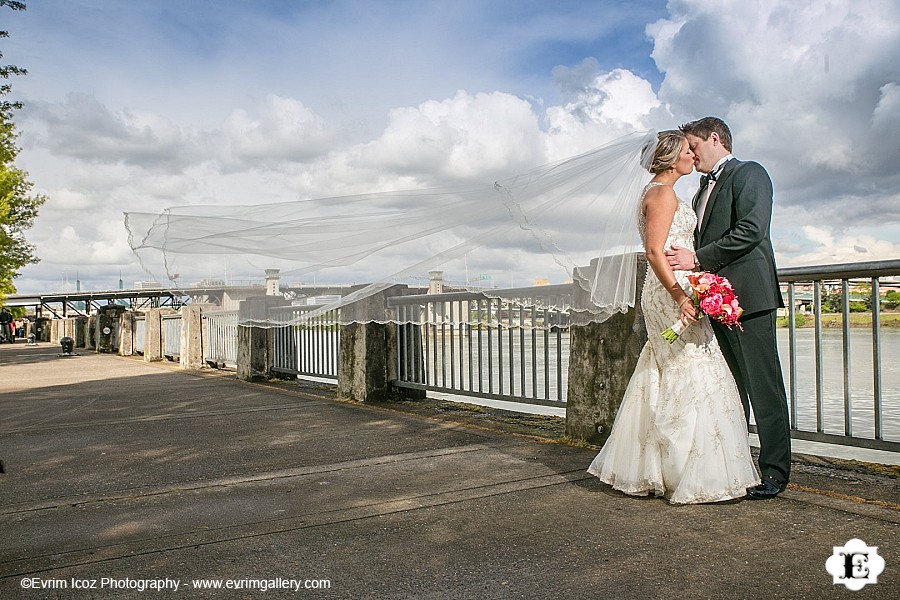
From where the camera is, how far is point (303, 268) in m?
6.53

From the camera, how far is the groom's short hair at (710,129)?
4.44 m

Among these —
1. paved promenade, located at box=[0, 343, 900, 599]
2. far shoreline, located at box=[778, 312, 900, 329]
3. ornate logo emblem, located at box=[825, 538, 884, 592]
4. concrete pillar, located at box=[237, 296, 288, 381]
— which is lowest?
paved promenade, located at box=[0, 343, 900, 599]

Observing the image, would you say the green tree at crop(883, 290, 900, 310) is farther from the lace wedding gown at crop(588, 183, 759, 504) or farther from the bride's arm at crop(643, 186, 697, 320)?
the bride's arm at crop(643, 186, 697, 320)

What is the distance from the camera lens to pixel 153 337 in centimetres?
2130

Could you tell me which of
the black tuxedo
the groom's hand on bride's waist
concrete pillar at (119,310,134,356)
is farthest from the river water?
concrete pillar at (119,310,134,356)

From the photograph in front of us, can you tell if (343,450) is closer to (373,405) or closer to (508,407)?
(373,405)

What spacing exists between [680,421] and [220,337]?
44.0 feet

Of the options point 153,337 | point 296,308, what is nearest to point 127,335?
point 153,337

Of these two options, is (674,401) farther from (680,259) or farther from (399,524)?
(399,524)

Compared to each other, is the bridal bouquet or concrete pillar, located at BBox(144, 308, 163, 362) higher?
the bridal bouquet

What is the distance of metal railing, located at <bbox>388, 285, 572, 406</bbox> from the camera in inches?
264

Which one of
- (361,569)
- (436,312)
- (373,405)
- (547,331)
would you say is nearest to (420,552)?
(361,569)

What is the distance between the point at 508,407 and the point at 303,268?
147 inches

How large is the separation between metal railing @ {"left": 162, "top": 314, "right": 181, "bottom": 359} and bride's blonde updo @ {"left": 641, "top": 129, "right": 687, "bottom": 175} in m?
17.9
